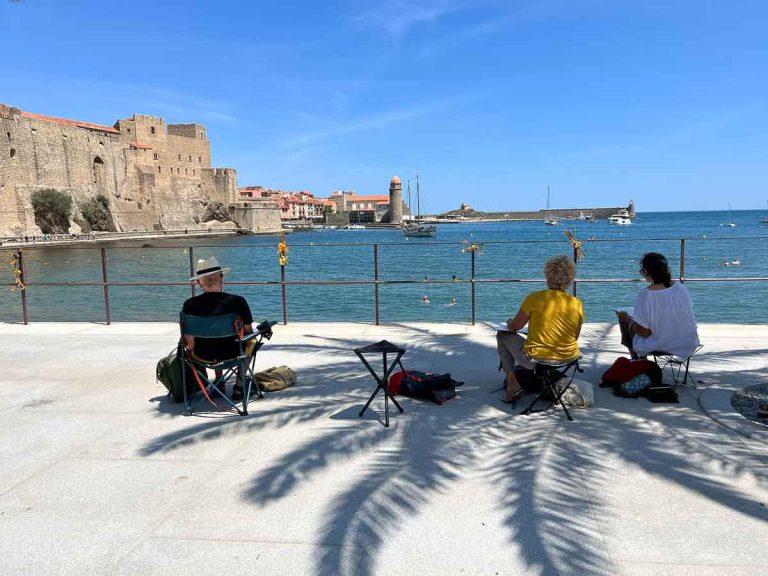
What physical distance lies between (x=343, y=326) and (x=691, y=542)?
610 centimetres

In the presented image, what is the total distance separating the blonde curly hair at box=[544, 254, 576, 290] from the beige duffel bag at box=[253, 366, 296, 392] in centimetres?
238

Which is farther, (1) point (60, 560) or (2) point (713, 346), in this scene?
(2) point (713, 346)

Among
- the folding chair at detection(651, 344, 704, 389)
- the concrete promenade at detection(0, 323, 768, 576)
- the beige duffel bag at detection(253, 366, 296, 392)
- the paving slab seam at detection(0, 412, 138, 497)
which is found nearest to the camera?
the concrete promenade at detection(0, 323, 768, 576)

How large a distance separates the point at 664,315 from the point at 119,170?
8423 centimetres

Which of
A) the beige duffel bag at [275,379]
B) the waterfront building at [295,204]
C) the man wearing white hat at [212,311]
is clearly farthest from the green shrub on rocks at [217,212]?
the man wearing white hat at [212,311]

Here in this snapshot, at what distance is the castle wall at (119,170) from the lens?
59.8m

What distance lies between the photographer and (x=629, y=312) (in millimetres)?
5211

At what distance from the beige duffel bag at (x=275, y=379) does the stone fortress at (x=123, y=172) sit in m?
62.2

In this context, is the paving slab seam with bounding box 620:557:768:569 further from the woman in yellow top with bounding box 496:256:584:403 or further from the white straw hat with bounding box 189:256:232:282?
the white straw hat with bounding box 189:256:232:282

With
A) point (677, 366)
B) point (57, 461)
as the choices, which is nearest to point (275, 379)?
point (57, 461)

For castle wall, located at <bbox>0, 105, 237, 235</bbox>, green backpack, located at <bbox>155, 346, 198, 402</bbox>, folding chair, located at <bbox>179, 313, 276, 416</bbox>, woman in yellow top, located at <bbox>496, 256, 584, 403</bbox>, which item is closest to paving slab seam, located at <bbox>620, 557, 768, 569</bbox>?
woman in yellow top, located at <bbox>496, 256, 584, 403</bbox>

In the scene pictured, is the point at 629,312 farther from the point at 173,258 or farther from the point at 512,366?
the point at 173,258

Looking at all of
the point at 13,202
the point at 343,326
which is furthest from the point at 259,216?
the point at 343,326

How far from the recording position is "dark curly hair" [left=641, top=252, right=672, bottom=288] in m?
4.74
